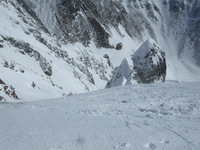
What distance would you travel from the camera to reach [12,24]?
28.8 metres

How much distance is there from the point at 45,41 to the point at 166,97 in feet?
79.2

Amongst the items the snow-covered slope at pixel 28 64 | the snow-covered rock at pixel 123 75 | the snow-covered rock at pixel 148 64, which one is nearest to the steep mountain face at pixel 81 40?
the snow-covered slope at pixel 28 64

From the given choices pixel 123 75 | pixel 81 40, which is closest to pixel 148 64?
pixel 123 75

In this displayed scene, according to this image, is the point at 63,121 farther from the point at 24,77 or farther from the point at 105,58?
the point at 105,58

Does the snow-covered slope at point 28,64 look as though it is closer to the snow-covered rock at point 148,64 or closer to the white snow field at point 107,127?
the snow-covered rock at point 148,64

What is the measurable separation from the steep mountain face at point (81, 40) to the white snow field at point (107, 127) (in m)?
7.76

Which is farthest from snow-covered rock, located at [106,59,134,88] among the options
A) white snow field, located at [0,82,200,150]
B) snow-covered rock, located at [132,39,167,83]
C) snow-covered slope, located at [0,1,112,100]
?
white snow field, located at [0,82,200,150]

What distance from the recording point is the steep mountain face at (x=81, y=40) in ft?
69.8

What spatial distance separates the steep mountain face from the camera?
21.3 m

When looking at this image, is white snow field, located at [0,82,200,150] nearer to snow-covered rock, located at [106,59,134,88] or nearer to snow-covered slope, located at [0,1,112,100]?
snow-covered slope, located at [0,1,112,100]

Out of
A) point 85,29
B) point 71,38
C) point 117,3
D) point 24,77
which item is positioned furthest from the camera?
point 117,3

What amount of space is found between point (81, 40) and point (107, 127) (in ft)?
156

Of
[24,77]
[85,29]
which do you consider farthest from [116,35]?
[24,77]

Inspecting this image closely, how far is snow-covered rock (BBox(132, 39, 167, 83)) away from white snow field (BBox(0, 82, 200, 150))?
18.6 meters
